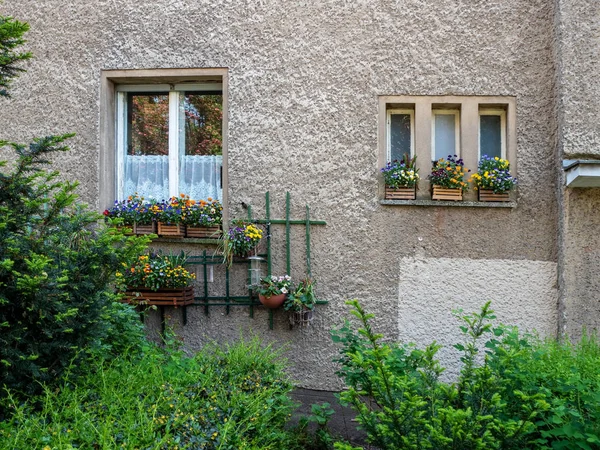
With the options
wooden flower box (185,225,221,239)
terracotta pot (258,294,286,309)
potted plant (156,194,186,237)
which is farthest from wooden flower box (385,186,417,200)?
potted plant (156,194,186,237)

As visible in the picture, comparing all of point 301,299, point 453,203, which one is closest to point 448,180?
point 453,203

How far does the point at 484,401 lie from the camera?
2189mm

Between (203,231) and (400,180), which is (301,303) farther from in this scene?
(400,180)

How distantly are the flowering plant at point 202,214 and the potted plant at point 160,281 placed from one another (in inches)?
16.7

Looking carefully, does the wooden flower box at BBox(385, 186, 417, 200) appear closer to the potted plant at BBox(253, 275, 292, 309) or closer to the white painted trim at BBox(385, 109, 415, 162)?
the white painted trim at BBox(385, 109, 415, 162)

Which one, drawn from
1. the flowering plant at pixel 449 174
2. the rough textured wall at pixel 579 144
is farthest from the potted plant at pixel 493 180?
the rough textured wall at pixel 579 144

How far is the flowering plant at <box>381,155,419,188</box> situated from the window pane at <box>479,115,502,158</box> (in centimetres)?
80

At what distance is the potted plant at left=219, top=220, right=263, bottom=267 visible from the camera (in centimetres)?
487

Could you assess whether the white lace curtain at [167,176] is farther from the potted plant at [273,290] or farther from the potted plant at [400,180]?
the potted plant at [400,180]

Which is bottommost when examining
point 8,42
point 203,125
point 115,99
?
point 8,42

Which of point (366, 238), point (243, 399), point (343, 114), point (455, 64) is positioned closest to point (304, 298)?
point (366, 238)

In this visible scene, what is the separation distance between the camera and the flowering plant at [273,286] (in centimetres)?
478

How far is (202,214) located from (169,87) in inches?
58.3

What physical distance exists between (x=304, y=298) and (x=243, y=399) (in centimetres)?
223
